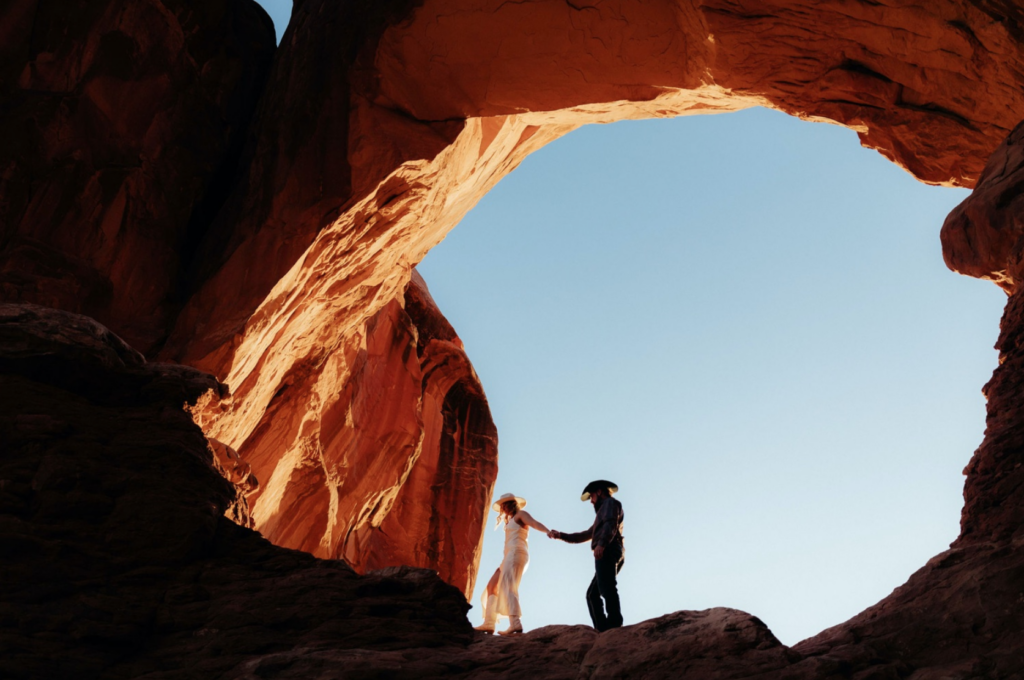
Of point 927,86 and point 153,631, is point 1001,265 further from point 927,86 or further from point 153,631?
point 153,631

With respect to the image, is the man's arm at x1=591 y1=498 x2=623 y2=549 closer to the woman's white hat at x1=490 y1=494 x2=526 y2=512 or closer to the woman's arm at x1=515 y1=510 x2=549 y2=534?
the woman's arm at x1=515 y1=510 x2=549 y2=534

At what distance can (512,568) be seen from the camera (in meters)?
11.3

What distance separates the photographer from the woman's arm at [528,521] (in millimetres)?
A: 10958

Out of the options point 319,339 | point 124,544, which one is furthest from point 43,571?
point 319,339

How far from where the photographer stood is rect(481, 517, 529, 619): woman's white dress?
10969 mm

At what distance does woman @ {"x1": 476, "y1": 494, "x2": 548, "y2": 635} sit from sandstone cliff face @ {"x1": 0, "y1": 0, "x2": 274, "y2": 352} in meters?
4.87

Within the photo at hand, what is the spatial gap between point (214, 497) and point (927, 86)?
27.9 ft

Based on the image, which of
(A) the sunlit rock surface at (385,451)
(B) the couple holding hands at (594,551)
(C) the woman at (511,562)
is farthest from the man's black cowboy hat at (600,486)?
(A) the sunlit rock surface at (385,451)

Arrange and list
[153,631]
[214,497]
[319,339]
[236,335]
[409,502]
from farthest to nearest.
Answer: [409,502] < [319,339] < [236,335] < [214,497] < [153,631]

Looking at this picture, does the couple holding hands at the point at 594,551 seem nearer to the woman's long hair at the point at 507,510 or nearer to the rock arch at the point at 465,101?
the woman's long hair at the point at 507,510

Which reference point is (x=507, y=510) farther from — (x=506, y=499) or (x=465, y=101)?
(x=465, y=101)

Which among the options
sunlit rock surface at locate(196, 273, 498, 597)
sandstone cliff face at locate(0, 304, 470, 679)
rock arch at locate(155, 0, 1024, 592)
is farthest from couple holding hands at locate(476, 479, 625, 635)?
rock arch at locate(155, 0, 1024, 592)

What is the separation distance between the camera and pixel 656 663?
5.21 m

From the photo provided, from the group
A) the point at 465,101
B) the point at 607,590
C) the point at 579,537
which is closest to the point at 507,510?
the point at 579,537
